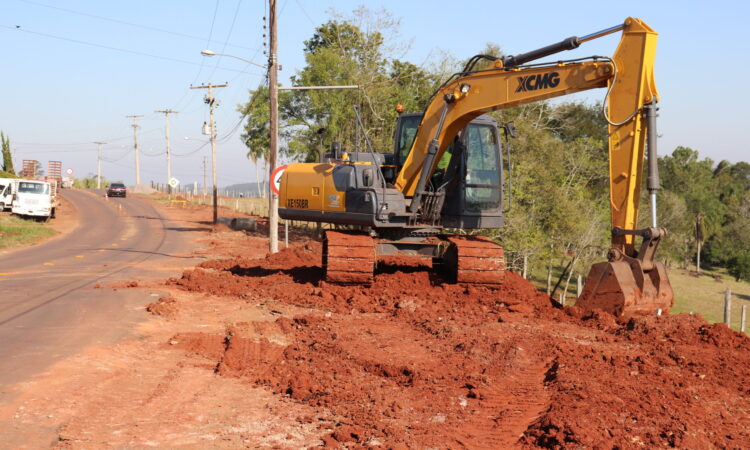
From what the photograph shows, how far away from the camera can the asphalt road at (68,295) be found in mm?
8500

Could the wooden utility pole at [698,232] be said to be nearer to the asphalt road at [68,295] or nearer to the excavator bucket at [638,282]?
the asphalt road at [68,295]

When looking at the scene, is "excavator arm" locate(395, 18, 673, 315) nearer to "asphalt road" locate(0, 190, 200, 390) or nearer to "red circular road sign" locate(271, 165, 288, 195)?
"asphalt road" locate(0, 190, 200, 390)

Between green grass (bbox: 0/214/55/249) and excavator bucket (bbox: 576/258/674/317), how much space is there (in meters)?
22.9

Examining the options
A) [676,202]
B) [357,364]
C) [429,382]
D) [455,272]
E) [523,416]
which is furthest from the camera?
[676,202]

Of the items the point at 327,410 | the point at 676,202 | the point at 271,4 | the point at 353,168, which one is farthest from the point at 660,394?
the point at 676,202

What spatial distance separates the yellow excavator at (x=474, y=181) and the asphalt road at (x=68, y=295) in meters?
4.18

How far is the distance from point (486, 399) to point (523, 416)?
574mm

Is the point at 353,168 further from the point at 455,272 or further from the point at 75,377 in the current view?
the point at 75,377

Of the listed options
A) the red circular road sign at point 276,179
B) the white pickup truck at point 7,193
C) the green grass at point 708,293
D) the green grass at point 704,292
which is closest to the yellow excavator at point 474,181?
the red circular road sign at point 276,179

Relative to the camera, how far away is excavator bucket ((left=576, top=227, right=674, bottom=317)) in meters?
10.1

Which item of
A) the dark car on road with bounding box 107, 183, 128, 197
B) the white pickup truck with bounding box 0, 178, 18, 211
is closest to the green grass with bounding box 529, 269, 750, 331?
the white pickup truck with bounding box 0, 178, 18, 211

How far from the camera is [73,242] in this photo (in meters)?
28.0

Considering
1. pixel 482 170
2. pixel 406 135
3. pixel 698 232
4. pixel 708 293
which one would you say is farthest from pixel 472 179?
pixel 698 232

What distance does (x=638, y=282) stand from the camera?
403 inches
